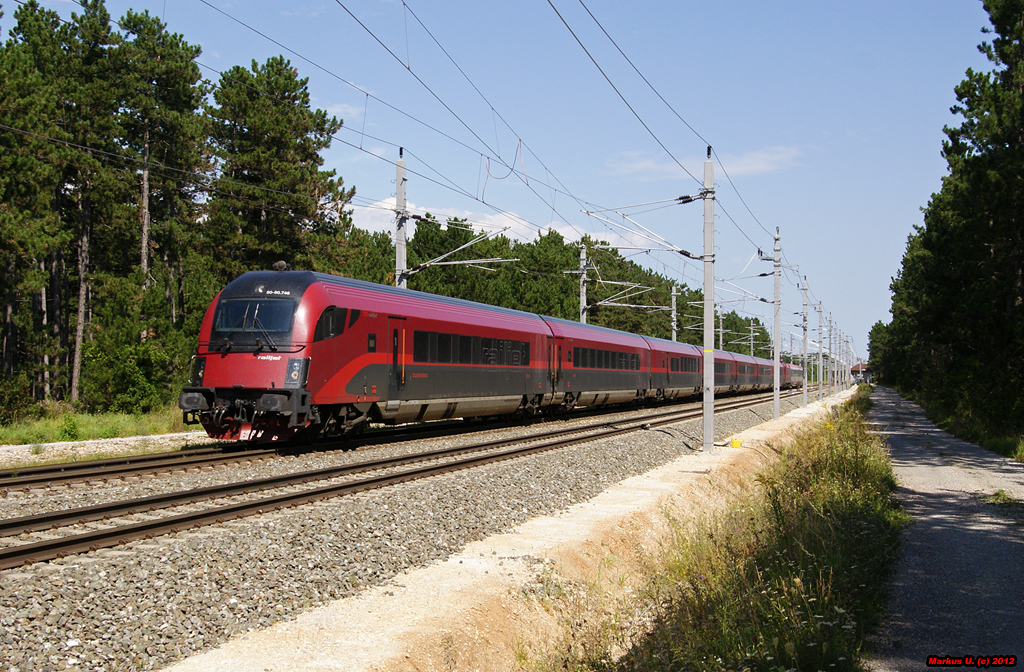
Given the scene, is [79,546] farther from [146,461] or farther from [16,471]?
[146,461]

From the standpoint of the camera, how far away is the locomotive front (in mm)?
14188

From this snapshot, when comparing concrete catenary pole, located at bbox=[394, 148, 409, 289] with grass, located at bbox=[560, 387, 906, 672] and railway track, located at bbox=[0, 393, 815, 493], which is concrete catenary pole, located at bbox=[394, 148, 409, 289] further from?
grass, located at bbox=[560, 387, 906, 672]

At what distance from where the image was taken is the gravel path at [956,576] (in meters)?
5.90

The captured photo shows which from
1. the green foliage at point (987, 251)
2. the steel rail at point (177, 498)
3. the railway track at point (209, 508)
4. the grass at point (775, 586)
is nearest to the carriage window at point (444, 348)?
the railway track at point (209, 508)

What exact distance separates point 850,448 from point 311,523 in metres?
13.1

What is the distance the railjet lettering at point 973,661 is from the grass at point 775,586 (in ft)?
1.82

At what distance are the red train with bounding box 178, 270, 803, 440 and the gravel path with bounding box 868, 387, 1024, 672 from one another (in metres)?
9.94

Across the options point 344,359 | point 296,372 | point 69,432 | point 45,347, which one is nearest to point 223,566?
point 296,372

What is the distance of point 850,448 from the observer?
58.0 ft

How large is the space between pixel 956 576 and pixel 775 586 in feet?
5.89

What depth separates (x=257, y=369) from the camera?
14.4 meters

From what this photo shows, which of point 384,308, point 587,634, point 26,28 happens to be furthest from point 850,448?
point 26,28

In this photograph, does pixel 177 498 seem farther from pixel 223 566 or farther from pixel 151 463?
pixel 151 463

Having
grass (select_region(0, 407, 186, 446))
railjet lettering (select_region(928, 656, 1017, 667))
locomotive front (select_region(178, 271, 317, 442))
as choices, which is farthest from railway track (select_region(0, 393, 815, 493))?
railjet lettering (select_region(928, 656, 1017, 667))
